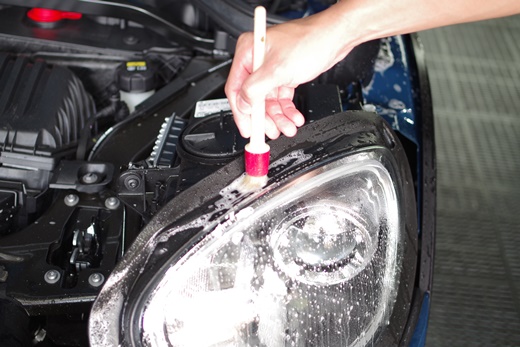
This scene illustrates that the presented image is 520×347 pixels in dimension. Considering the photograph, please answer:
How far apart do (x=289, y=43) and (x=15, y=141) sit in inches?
26.2

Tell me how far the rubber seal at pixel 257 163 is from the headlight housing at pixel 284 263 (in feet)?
0.07

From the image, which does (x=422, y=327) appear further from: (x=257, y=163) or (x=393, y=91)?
(x=393, y=91)

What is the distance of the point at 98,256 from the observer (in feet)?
4.00

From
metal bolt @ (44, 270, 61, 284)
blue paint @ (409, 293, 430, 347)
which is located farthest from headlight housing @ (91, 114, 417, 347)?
metal bolt @ (44, 270, 61, 284)

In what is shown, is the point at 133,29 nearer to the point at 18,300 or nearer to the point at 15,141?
the point at 15,141

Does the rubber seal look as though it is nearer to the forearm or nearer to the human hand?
the human hand

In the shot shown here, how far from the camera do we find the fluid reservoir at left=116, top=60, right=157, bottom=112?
1.60m

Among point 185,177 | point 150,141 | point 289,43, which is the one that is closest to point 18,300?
point 185,177

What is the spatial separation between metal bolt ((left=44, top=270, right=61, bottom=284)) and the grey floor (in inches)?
51.7

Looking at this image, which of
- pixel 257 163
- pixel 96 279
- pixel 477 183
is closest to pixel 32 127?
pixel 96 279

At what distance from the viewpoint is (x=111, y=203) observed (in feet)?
4.28

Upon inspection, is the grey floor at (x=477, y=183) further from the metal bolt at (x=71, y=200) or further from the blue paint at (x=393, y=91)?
the metal bolt at (x=71, y=200)

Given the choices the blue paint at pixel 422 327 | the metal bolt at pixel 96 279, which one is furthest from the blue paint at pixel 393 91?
the metal bolt at pixel 96 279

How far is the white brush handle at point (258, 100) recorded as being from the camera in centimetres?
86
